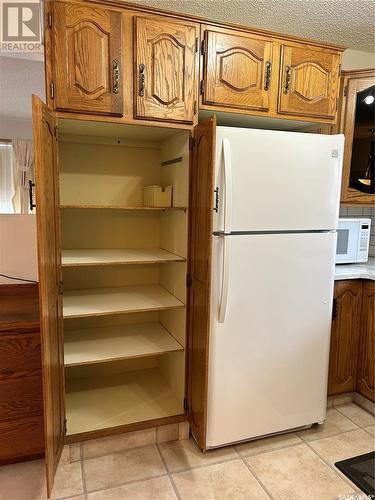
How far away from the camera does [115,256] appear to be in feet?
6.93

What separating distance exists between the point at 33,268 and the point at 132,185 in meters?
0.86

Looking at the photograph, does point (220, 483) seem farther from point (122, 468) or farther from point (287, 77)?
point (287, 77)

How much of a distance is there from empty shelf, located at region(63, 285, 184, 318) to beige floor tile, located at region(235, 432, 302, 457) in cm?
93

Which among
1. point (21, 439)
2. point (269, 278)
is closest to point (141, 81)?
point (269, 278)

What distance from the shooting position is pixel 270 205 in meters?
1.87

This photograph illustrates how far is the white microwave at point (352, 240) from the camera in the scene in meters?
2.54

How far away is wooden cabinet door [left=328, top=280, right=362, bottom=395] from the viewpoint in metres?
2.34

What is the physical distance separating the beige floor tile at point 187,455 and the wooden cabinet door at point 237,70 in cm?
198

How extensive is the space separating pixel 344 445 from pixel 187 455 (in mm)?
962

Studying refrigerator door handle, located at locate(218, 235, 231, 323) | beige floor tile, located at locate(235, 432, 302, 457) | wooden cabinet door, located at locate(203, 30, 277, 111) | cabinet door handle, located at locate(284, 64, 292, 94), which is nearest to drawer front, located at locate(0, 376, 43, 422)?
refrigerator door handle, located at locate(218, 235, 231, 323)

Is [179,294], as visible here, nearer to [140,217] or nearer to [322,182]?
[140,217]

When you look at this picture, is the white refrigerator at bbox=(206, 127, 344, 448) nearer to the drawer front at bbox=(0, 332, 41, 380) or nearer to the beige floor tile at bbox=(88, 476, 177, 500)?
the beige floor tile at bbox=(88, 476, 177, 500)

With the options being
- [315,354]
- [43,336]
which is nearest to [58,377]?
[43,336]

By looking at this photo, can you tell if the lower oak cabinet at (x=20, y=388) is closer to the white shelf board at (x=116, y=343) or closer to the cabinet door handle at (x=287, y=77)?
the white shelf board at (x=116, y=343)
